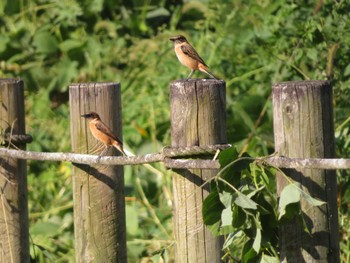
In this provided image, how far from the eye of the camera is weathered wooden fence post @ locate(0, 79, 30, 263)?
4.28 m

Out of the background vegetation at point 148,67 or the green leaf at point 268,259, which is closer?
the green leaf at point 268,259

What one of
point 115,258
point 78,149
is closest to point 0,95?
point 78,149

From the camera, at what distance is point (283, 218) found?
9.90ft

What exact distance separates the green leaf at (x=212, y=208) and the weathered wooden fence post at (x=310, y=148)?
228mm

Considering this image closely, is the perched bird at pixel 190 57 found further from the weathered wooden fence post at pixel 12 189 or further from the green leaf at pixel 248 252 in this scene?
the green leaf at pixel 248 252

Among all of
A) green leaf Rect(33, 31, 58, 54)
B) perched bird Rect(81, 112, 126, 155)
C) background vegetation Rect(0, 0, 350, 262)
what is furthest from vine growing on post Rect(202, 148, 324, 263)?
green leaf Rect(33, 31, 58, 54)

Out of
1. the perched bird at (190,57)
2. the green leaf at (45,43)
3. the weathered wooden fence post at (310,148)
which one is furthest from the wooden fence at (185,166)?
the green leaf at (45,43)

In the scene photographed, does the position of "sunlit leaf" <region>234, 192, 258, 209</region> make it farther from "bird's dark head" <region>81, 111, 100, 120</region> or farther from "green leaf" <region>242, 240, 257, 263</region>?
"bird's dark head" <region>81, 111, 100, 120</region>

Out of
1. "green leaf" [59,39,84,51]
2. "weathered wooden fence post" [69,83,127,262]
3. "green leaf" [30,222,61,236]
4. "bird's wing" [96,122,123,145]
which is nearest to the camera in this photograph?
"bird's wing" [96,122,123,145]

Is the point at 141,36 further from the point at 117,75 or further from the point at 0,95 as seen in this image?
the point at 0,95

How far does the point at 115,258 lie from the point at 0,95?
974 mm

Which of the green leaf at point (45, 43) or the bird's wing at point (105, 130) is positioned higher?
the green leaf at point (45, 43)

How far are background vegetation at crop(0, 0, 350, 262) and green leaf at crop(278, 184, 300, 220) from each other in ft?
2.72

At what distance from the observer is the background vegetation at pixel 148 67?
19.1 ft
